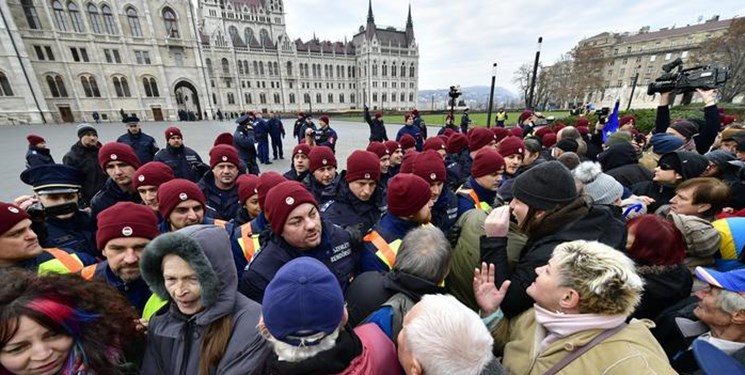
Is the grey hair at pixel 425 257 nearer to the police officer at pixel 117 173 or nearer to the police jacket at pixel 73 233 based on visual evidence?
the police jacket at pixel 73 233

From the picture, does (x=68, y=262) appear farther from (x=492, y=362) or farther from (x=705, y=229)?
(x=705, y=229)

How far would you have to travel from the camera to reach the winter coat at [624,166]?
4328 millimetres

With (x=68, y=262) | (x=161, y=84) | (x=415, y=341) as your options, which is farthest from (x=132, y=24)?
(x=415, y=341)

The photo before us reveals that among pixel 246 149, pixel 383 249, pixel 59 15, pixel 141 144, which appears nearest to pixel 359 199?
pixel 383 249

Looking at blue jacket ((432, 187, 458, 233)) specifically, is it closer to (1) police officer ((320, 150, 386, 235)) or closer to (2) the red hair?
(1) police officer ((320, 150, 386, 235))

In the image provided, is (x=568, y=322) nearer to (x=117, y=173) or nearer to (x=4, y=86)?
(x=117, y=173)

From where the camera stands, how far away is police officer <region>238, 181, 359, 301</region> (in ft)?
7.45

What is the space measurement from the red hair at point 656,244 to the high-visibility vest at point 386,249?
1.65 meters

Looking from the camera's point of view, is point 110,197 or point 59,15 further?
point 59,15

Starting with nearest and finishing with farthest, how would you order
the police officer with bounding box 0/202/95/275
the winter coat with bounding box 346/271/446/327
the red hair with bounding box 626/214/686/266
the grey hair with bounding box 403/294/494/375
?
1. the grey hair with bounding box 403/294/494/375
2. the winter coat with bounding box 346/271/446/327
3. the red hair with bounding box 626/214/686/266
4. the police officer with bounding box 0/202/95/275

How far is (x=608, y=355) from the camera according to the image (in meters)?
1.23

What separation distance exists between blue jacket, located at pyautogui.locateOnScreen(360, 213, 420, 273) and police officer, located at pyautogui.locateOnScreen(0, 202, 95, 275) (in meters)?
2.29

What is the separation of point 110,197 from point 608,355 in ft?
17.7

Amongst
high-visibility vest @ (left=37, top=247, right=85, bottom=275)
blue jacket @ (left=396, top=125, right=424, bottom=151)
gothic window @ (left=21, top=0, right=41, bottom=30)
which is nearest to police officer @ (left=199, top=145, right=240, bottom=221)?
high-visibility vest @ (left=37, top=247, right=85, bottom=275)
